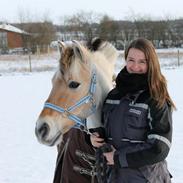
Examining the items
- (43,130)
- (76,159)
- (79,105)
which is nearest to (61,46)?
(79,105)

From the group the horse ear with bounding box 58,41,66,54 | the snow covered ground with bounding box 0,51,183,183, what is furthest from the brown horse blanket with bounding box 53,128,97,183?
the snow covered ground with bounding box 0,51,183,183

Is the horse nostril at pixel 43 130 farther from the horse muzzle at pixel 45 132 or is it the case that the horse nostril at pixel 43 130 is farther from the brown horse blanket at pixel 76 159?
the brown horse blanket at pixel 76 159

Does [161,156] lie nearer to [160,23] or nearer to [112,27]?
[112,27]

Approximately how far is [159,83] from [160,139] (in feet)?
0.91

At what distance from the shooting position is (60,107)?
173 cm

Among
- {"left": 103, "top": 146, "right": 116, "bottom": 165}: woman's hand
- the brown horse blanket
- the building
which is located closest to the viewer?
{"left": 103, "top": 146, "right": 116, "bottom": 165}: woman's hand

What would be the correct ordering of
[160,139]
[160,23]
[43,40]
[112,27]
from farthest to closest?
1. [43,40]
2. [160,23]
3. [112,27]
4. [160,139]

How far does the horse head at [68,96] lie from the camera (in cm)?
170

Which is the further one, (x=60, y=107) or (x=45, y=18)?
(x=45, y=18)

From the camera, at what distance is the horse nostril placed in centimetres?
167

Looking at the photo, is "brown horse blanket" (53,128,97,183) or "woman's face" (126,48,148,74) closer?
"woman's face" (126,48,148,74)

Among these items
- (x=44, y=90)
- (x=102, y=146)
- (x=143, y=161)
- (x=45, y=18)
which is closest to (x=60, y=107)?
(x=102, y=146)

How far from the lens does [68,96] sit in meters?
1.74

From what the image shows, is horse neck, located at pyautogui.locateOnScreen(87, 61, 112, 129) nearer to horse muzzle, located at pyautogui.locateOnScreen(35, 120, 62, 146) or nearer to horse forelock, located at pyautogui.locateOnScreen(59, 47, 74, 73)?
horse forelock, located at pyautogui.locateOnScreen(59, 47, 74, 73)
